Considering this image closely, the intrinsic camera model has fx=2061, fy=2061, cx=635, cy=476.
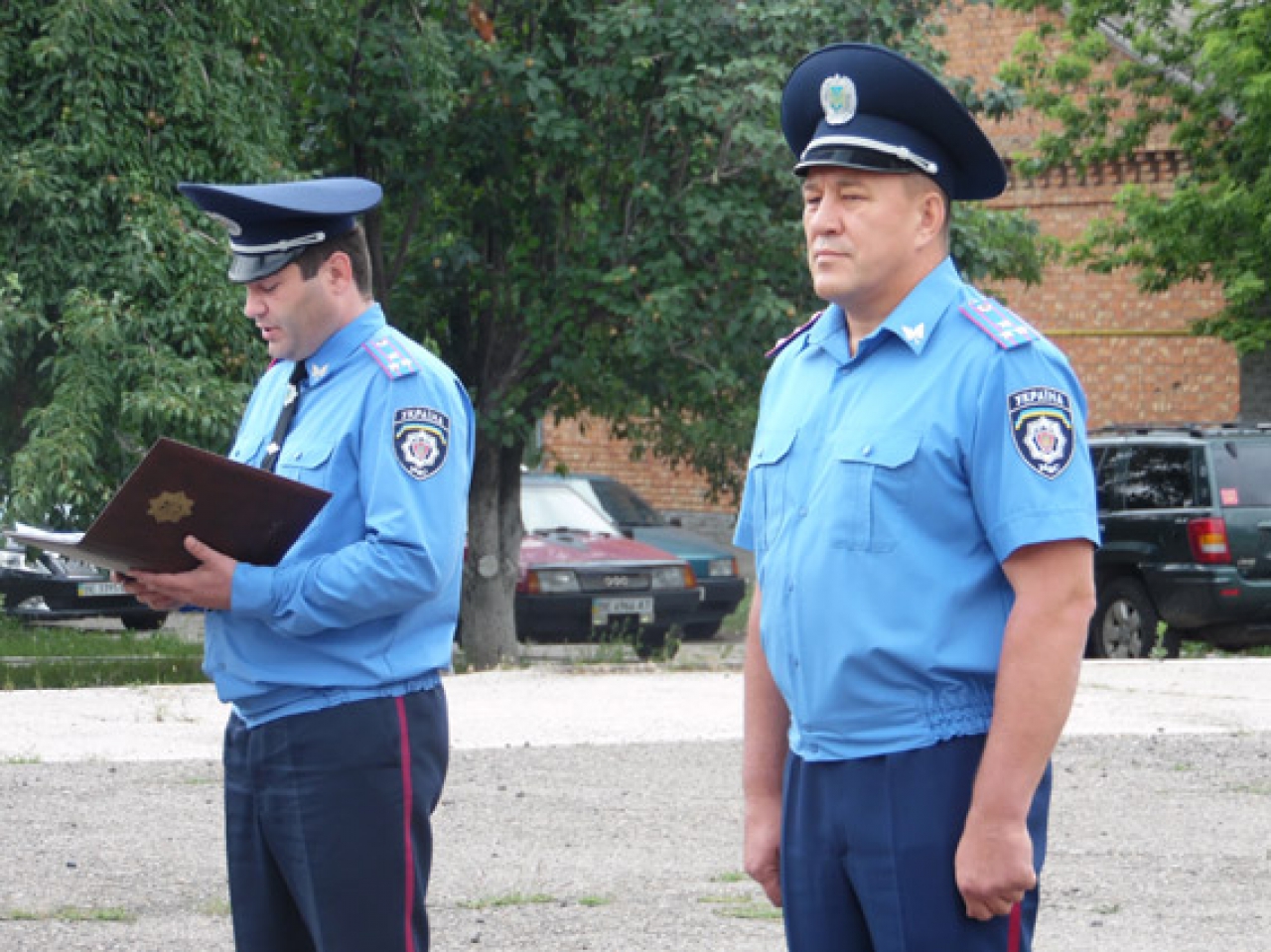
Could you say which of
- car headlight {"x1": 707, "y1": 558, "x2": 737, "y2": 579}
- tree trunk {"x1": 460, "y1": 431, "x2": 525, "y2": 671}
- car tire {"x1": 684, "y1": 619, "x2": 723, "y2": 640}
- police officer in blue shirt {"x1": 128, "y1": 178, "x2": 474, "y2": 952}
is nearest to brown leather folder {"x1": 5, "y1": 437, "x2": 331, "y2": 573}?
police officer in blue shirt {"x1": 128, "y1": 178, "x2": 474, "y2": 952}

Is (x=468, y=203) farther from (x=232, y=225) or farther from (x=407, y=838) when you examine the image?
(x=407, y=838)

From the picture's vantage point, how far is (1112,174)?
96.0 ft

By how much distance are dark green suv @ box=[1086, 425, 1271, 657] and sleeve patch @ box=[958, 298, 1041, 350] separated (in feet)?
45.0

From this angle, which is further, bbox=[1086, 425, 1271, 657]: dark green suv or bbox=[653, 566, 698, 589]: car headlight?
bbox=[653, 566, 698, 589]: car headlight

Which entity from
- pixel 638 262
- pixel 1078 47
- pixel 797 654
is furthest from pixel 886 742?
pixel 1078 47

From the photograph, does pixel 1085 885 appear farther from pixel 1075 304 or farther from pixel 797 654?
pixel 1075 304

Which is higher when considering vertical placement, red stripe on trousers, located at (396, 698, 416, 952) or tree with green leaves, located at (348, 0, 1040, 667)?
tree with green leaves, located at (348, 0, 1040, 667)

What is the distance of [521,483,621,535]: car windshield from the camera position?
18.6 metres

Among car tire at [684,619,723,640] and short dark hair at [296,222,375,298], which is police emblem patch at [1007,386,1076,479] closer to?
short dark hair at [296,222,375,298]

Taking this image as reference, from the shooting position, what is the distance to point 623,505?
2133 centimetres

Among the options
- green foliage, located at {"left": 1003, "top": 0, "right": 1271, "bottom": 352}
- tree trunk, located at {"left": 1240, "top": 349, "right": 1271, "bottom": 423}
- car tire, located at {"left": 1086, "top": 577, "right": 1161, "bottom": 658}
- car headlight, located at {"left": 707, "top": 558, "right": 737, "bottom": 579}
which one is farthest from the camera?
tree trunk, located at {"left": 1240, "top": 349, "right": 1271, "bottom": 423}

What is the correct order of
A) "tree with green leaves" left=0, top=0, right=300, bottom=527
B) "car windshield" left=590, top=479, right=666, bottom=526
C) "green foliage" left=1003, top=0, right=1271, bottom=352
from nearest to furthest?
"tree with green leaves" left=0, top=0, right=300, bottom=527 → "car windshield" left=590, top=479, right=666, bottom=526 → "green foliage" left=1003, top=0, right=1271, bottom=352

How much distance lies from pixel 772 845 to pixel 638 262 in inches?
469

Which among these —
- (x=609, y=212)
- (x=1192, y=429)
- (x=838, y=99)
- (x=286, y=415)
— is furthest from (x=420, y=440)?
(x=1192, y=429)
